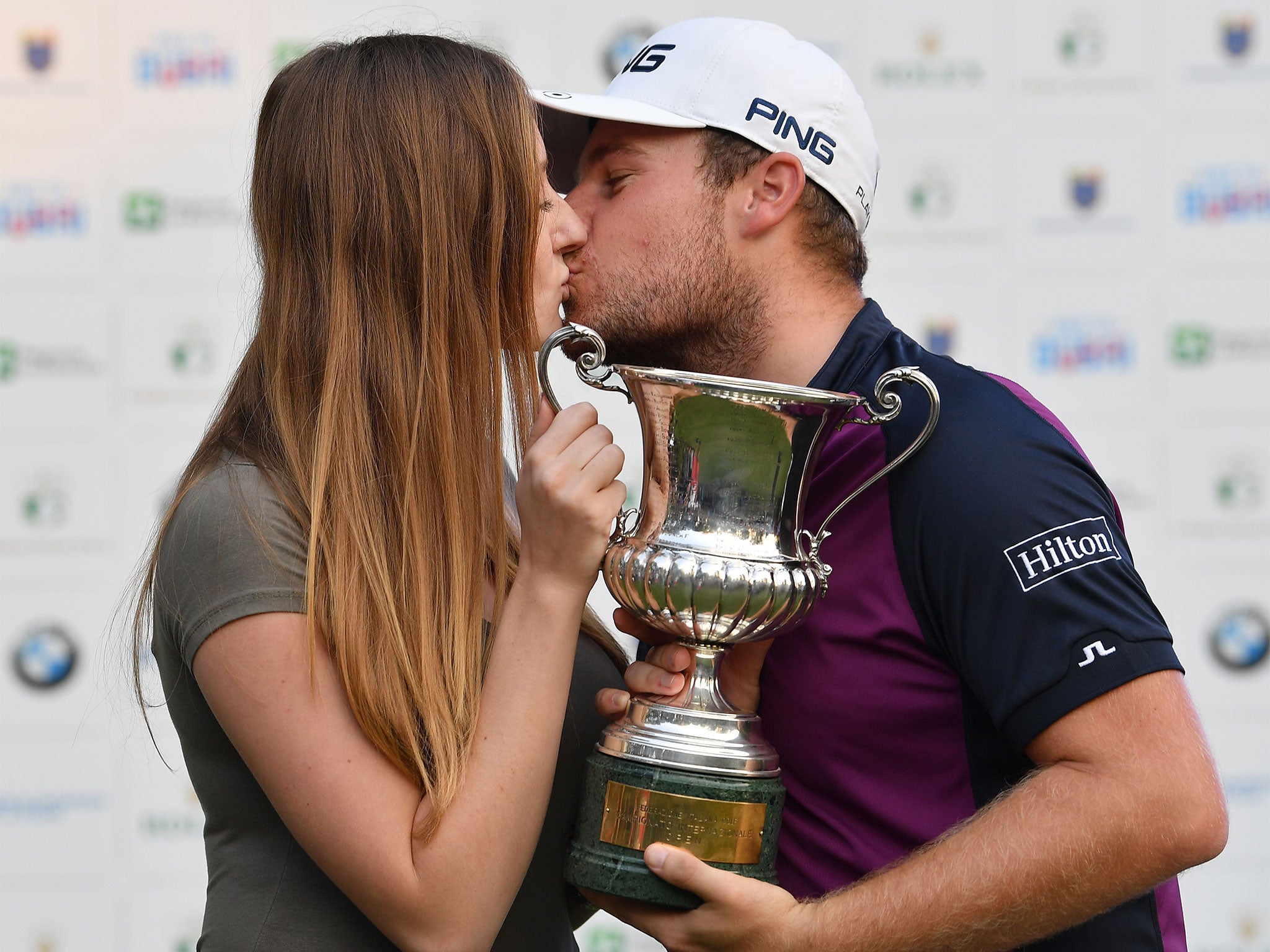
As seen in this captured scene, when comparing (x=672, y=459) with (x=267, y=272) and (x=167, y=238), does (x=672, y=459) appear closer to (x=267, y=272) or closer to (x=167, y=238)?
(x=267, y=272)

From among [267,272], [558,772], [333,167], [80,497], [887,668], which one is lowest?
[80,497]

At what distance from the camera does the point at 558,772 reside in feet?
5.56

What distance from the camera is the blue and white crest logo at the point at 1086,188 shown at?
3.45 meters

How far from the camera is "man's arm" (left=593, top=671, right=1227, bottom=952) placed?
1.34 meters

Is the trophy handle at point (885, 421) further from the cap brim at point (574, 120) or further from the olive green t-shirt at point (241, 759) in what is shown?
the cap brim at point (574, 120)

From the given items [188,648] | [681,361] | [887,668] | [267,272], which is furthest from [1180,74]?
[188,648]

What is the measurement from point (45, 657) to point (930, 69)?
294 cm

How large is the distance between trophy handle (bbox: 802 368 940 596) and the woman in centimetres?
23

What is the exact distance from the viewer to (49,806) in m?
3.45

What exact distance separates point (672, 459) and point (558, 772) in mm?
478

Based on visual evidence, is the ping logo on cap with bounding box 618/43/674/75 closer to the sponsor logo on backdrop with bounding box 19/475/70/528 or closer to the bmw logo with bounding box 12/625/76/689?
the sponsor logo on backdrop with bounding box 19/475/70/528

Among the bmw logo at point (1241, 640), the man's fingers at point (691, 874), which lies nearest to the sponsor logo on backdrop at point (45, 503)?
the man's fingers at point (691, 874)

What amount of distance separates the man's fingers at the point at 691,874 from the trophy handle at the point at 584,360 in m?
0.53

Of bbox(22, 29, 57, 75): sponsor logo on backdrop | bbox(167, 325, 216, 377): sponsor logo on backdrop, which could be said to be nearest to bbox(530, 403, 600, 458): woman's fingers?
bbox(167, 325, 216, 377): sponsor logo on backdrop
